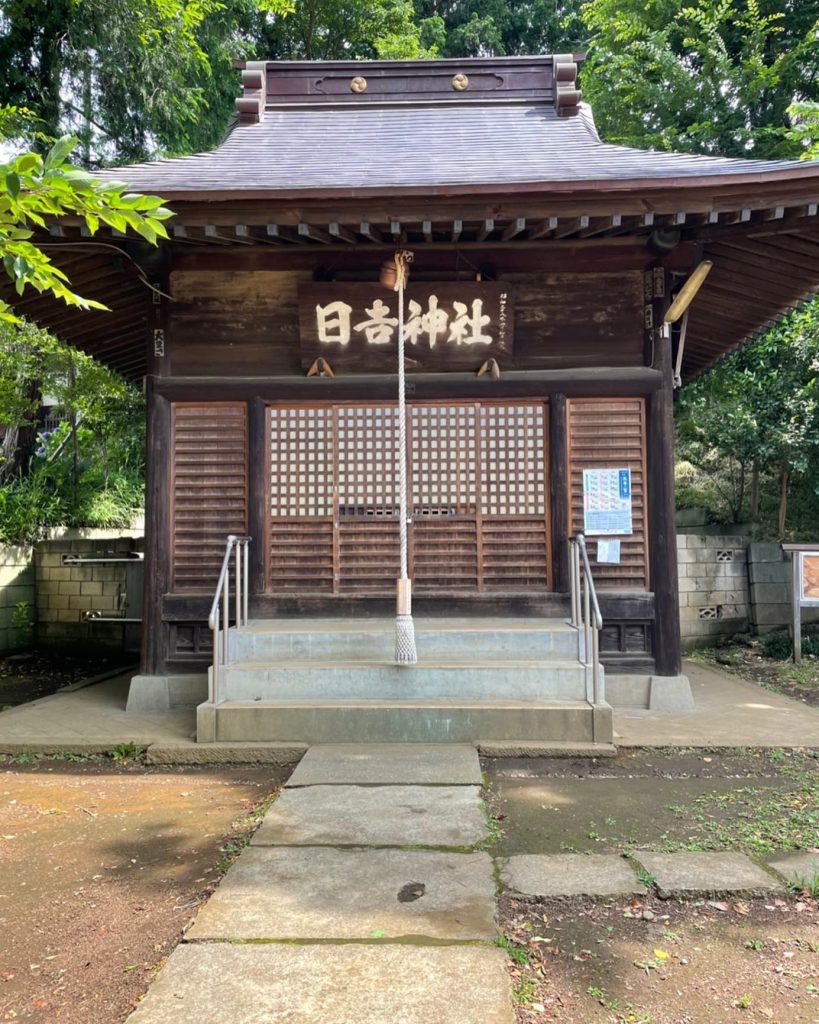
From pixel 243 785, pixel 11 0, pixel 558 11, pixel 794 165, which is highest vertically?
pixel 558 11

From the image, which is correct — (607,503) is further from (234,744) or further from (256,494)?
(234,744)

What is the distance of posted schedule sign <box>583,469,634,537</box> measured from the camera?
624 centimetres

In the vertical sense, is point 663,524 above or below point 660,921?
above

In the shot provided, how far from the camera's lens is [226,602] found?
5.58m

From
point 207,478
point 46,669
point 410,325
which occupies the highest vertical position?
point 410,325

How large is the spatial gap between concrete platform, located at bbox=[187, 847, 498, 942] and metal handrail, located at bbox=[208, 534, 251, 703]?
2.06 metres

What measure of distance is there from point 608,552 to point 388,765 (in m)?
2.91

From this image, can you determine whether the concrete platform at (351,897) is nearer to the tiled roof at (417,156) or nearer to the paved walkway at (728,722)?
the paved walkway at (728,722)

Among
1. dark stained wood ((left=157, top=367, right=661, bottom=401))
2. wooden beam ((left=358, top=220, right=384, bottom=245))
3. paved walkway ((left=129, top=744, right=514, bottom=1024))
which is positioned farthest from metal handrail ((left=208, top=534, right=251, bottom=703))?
wooden beam ((left=358, top=220, right=384, bottom=245))

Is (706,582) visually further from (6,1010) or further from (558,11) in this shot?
(558,11)

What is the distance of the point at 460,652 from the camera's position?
18.5 feet

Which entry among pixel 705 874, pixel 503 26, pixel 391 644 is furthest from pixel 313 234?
pixel 503 26

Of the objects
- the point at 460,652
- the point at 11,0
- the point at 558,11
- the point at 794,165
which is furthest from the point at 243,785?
the point at 558,11

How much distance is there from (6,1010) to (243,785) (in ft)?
7.37
